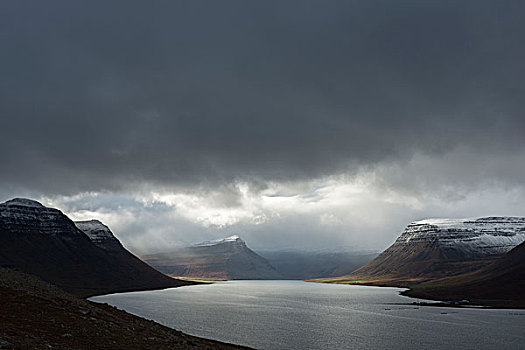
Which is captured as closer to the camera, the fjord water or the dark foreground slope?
the dark foreground slope

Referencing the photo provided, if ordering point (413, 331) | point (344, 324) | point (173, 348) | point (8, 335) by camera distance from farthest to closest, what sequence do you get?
1. point (344, 324)
2. point (413, 331)
3. point (173, 348)
4. point (8, 335)

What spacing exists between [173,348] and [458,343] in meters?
78.7

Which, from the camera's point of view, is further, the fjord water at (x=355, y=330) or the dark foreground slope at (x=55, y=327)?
the fjord water at (x=355, y=330)

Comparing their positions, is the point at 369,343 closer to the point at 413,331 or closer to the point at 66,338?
the point at 413,331

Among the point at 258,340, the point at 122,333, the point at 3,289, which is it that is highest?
the point at 3,289

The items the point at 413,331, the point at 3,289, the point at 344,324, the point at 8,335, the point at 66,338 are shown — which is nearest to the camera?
the point at 8,335

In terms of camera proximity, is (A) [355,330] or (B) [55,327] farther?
(A) [355,330]

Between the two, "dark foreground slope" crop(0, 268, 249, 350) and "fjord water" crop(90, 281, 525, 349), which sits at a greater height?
"dark foreground slope" crop(0, 268, 249, 350)

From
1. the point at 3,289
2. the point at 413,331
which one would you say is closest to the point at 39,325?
the point at 3,289

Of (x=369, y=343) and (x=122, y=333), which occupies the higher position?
(x=122, y=333)

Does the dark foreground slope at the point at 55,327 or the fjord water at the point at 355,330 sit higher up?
the dark foreground slope at the point at 55,327

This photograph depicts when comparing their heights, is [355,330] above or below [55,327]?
below

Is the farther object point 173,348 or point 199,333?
point 199,333

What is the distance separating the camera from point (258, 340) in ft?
355
